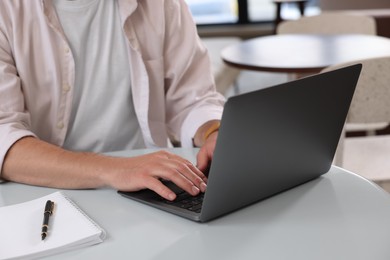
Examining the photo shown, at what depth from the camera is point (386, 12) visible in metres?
3.99

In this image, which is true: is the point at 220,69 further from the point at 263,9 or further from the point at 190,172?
the point at 190,172

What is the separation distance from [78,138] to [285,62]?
57.4 inches

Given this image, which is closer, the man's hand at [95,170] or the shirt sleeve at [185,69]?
the man's hand at [95,170]

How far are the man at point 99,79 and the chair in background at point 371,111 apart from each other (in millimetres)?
586

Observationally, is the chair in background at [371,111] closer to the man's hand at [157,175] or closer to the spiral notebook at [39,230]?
the man's hand at [157,175]

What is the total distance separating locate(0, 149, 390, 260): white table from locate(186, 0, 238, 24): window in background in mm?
5616

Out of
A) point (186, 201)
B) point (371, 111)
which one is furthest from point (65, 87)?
point (371, 111)

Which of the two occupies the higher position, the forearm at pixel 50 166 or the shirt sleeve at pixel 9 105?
the shirt sleeve at pixel 9 105

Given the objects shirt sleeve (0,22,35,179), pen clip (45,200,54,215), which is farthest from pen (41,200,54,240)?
shirt sleeve (0,22,35,179)

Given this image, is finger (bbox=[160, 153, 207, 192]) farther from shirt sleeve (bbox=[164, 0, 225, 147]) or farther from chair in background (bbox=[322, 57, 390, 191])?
chair in background (bbox=[322, 57, 390, 191])

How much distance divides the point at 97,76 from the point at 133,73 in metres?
0.09

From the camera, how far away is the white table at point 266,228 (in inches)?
35.7

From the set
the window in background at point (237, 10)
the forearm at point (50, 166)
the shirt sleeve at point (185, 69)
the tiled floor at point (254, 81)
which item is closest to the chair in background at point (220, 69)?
the tiled floor at point (254, 81)

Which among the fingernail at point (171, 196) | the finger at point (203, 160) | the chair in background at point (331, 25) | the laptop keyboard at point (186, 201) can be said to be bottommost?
the chair in background at point (331, 25)
